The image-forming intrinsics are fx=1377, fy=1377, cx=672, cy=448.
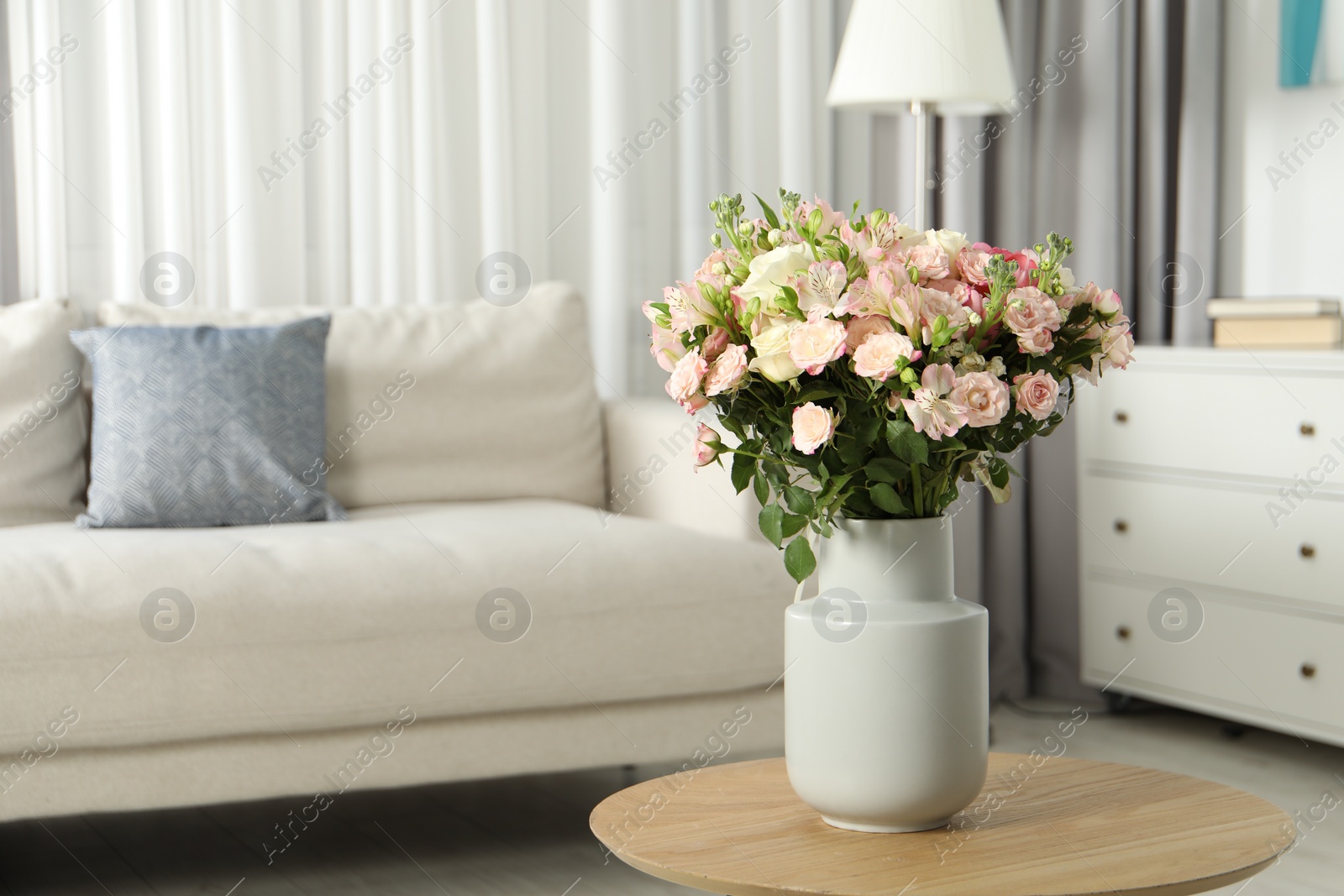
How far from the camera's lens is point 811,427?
41.1 inches

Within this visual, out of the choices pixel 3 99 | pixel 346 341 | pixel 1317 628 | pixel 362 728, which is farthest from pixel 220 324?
pixel 1317 628

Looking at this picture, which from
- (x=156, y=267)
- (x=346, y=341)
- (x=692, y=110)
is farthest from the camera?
(x=692, y=110)

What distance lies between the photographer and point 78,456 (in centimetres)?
232

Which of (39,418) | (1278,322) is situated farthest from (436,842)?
(1278,322)

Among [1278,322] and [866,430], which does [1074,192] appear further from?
[866,430]

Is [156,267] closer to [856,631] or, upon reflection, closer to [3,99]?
[3,99]

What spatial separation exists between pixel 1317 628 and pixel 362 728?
5.31ft

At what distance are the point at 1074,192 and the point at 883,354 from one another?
2158mm

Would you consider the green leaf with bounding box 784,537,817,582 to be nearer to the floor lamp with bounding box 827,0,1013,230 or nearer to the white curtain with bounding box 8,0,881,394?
the floor lamp with bounding box 827,0,1013,230

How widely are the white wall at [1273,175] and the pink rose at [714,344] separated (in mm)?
2157

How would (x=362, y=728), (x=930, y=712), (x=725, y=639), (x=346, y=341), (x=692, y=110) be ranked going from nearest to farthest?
(x=930, y=712), (x=362, y=728), (x=725, y=639), (x=346, y=341), (x=692, y=110)

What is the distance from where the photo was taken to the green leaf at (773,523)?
1135mm

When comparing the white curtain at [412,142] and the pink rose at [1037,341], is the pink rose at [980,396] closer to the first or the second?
the pink rose at [1037,341]

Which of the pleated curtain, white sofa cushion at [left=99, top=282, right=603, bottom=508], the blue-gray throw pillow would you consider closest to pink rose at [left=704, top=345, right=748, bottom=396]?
the blue-gray throw pillow
